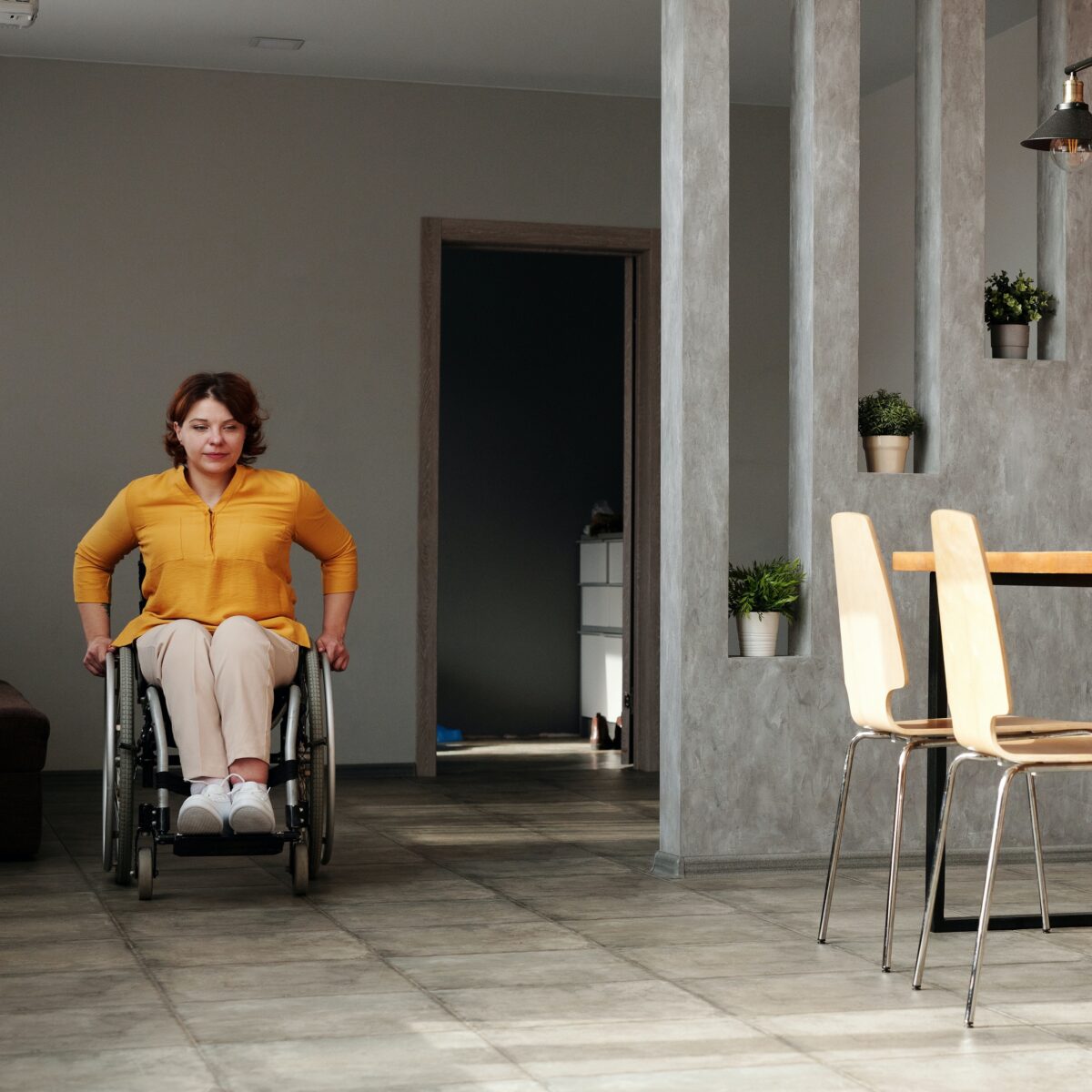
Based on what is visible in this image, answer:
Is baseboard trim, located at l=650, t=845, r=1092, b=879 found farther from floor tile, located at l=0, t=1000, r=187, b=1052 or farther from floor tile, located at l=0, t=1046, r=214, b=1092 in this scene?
floor tile, located at l=0, t=1046, r=214, b=1092

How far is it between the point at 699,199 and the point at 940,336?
77 centimetres

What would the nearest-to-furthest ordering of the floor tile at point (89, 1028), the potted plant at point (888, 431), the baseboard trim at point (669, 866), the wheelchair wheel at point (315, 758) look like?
the floor tile at point (89, 1028), the wheelchair wheel at point (315, 758), the baseboard trim at point (669, 866), the potted plant at point (888, 431)

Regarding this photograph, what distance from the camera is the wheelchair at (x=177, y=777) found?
382 centimetres

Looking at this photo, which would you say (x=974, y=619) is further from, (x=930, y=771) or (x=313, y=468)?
(x=313, y=468)

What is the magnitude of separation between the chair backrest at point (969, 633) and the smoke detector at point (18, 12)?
3.46 meters

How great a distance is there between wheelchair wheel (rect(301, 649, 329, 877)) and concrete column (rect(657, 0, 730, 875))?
0.92 metres

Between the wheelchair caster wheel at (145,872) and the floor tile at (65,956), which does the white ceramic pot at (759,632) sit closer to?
the wheelchair caster wheel at (145,872)

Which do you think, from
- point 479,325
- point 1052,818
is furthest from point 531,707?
point 1052,818

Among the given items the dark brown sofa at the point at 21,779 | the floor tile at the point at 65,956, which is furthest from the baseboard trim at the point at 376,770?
the floor tile at the point at 65,956

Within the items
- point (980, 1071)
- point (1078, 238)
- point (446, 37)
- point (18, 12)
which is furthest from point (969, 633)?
point (446, 37)

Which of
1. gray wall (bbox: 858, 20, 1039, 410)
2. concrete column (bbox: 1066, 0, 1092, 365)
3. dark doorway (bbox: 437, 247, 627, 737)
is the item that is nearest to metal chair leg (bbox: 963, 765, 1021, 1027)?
concrete column (bbox: 1066, 0, 1092, 365)

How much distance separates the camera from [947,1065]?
2.57 m

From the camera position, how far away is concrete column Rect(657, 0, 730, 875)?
14.3 feet

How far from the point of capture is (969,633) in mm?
2877
